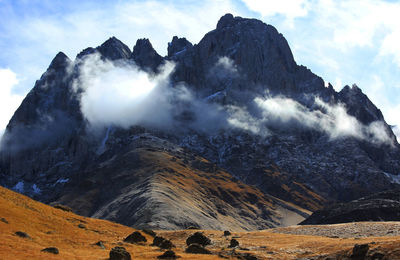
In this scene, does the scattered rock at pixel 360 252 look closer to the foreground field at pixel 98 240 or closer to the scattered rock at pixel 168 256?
the foreground field at pixel 98 240

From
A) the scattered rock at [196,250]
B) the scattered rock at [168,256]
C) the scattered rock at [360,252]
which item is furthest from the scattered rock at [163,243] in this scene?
the scattered rock at [360,252]

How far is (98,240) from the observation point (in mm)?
70562

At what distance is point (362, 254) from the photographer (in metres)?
50.9

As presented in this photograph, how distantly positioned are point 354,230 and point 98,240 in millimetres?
55335

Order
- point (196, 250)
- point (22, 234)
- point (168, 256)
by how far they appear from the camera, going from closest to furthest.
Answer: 1. point (168, 256)
2. point (22, 234)
3. point (196, 250)

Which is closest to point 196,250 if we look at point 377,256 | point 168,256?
point 168,256

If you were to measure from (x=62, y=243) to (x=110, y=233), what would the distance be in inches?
957

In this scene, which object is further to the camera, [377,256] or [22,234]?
[22,234]

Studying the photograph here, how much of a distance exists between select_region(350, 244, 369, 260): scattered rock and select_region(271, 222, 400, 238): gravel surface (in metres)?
34.6

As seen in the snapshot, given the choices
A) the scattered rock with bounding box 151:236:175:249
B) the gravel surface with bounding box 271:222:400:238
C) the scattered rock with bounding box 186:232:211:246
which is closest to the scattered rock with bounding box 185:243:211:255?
the scattered rock with bounding box 151:236:175:249

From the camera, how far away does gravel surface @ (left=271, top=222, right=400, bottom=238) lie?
8544 cm

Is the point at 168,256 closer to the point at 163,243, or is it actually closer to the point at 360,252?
the point at 163,243

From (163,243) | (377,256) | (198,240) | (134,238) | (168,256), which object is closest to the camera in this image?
(377,256)

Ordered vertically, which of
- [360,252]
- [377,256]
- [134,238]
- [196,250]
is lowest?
[196,250]
